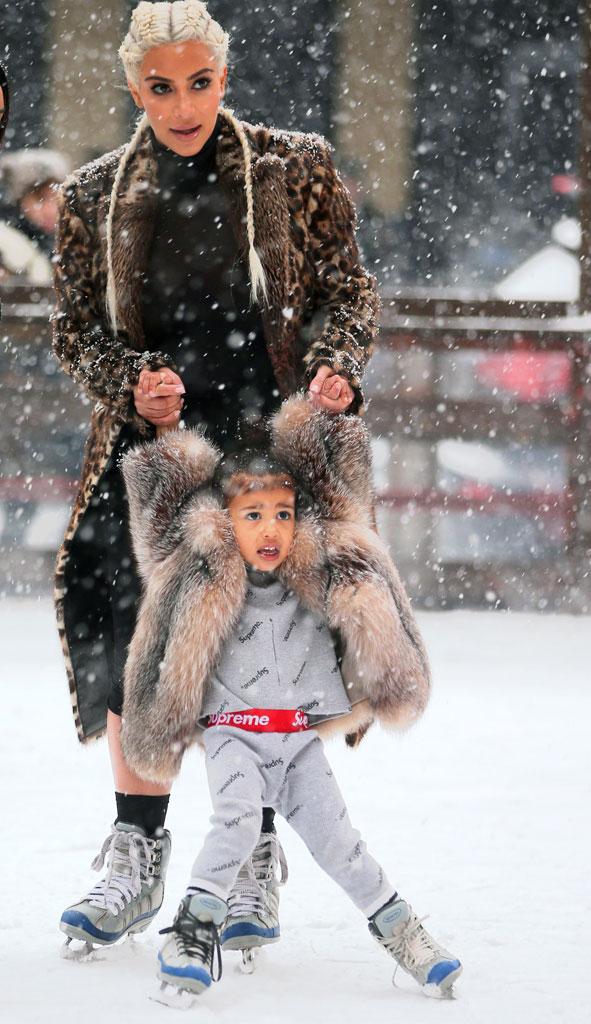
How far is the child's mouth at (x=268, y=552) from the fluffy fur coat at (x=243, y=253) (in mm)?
353

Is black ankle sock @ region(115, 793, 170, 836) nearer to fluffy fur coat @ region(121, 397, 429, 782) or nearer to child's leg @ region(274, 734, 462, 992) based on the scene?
fluffy fur coat @ region(121, 397, 429, 782)

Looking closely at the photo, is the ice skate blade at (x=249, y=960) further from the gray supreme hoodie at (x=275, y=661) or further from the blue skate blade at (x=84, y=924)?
the gray supreme hoodie at (x=275, y=661)

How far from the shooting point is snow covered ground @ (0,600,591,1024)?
7.50 ft

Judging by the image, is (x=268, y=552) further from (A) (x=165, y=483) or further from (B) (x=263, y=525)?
(A) (x=165, y=483)

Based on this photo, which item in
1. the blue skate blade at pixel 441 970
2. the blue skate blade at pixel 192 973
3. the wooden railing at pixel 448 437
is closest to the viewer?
the blue skate blade at pixel 192 973

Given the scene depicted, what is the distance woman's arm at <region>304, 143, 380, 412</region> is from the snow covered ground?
1.05 meters

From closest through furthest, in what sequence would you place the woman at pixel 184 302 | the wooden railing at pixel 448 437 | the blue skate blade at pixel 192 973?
1. the blue skate blade at pixel 192 973
2. the woman at pixel 184 302
3. the wooden railing at pixel 448 437

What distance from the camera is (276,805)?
240cm

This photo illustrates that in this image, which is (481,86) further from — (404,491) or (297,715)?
(297,715)

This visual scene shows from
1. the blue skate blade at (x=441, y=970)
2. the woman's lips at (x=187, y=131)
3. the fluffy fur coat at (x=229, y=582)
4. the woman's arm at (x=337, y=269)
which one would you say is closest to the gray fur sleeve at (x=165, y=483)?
the fluffy fur coat at (x=229, y=582)

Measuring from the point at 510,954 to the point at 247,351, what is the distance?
1234 mm

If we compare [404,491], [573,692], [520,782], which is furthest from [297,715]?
[404,491]

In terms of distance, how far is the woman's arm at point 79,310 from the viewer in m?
2.60

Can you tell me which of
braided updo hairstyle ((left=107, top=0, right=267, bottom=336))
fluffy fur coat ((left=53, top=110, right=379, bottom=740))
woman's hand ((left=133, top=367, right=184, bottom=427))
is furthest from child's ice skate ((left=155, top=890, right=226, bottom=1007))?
braided updo hairstyle ((left=107, top=0, right=267, bottom=336))
